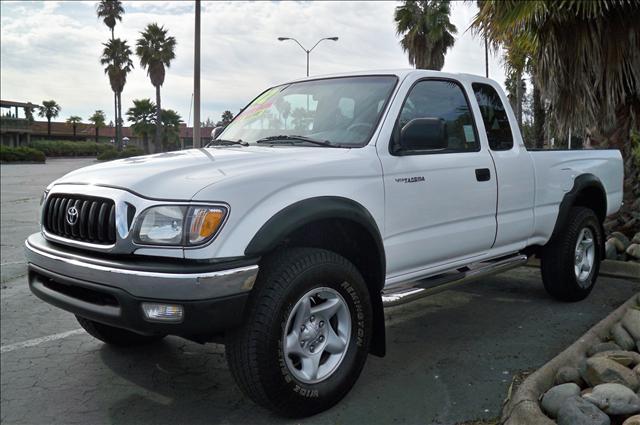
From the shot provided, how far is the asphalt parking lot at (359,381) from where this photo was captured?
347 centimetres

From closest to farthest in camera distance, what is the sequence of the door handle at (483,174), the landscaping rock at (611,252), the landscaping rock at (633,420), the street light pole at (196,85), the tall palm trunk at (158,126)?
the landscaping rock at (633,420)
the door handle at (483,174)
the landscaping rock at (611,252)
the street light pole at (196,85)
the tall palm trunk at (158,126)

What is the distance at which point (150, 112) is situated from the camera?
63.0m

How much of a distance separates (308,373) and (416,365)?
114 centimetres

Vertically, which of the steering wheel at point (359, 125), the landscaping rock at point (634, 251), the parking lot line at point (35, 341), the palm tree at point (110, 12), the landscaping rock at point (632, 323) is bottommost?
the parking lot line at point (35, 341)

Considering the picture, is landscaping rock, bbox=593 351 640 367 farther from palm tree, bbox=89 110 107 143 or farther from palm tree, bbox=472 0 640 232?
palm tree, bbox=89 110 107 143

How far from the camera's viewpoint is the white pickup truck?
2.88 metres

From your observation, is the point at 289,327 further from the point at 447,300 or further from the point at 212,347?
the point at 447,300

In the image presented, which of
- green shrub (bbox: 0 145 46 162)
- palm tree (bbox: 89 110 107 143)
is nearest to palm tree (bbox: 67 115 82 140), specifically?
palm tree (bbox: 89 110 107 143)

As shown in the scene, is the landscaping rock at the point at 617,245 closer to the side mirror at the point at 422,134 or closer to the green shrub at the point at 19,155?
the side mirror at the point at 422,134

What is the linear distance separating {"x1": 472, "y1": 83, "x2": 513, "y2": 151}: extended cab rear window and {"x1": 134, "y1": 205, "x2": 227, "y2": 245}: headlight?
2682 millimetres

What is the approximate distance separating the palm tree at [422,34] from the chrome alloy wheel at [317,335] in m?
29.3

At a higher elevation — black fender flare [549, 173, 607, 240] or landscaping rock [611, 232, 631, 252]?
black fender flare [549, 173, 607, 240]

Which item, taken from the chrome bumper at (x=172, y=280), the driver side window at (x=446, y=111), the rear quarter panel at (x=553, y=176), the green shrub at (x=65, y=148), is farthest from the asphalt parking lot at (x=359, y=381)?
the green shrub at (x=65, y=148)

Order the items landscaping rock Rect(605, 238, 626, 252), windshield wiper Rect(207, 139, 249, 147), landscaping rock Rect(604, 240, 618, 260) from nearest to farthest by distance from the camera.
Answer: windshield wiper Rect(207, 139, 249, 147) → landscaping rock Rect(604, 240, 618, 260) → landscaping rock Rect(605, 238, 626, 252)
